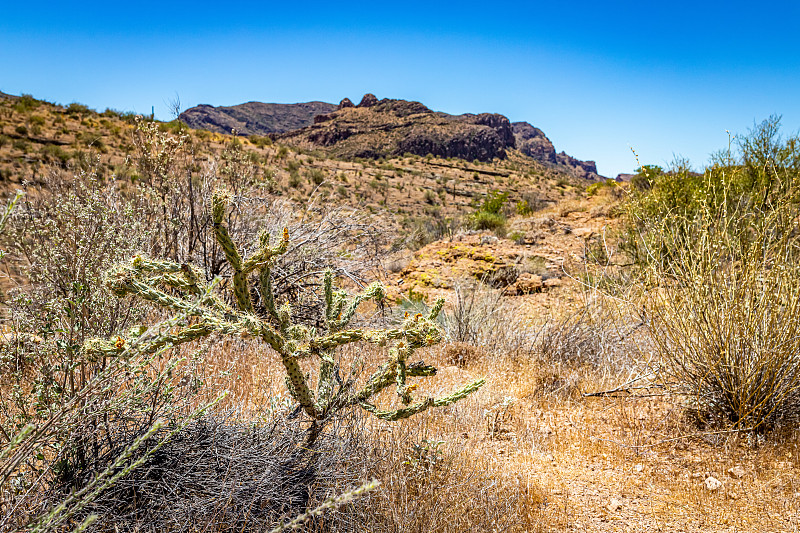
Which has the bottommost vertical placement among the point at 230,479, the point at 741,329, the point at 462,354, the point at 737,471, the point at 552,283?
the point at 737,471

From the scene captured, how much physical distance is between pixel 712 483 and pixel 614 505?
2.64 ft

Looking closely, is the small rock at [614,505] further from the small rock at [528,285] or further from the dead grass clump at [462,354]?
the small rock at [528,285]

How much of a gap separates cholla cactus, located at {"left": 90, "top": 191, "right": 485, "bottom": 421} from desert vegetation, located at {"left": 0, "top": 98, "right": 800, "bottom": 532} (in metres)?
0.01

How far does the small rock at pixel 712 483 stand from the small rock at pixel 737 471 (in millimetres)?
148

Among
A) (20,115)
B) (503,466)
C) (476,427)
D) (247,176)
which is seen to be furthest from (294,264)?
(20,115)

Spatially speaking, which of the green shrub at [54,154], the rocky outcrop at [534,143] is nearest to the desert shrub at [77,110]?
the green shrub at [54,154]

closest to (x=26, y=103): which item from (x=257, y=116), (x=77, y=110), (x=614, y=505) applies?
(x=77, y=110)

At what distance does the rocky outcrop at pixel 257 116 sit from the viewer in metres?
114

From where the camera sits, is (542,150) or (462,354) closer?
(462,354)

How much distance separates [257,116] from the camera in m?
122

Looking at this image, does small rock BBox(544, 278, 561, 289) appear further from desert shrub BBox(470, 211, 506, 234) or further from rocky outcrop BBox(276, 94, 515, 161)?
rocky outcrop BBox(276, 94, 515, 161)

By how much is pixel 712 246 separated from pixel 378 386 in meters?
3.07

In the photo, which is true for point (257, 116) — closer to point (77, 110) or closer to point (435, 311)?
point (77, 110)

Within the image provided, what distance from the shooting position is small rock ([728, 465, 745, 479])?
3.26 meters
